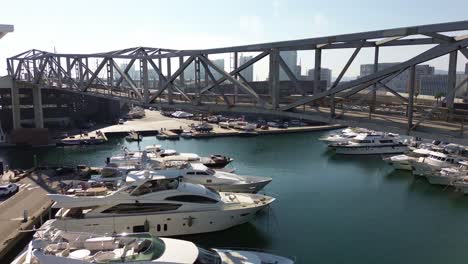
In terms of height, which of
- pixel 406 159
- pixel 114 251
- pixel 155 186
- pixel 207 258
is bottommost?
pixel 207 258

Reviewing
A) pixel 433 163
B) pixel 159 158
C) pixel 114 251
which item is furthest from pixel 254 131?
pixel 114 251

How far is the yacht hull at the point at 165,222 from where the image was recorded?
58.8 feet

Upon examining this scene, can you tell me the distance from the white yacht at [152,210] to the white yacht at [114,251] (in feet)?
11.0

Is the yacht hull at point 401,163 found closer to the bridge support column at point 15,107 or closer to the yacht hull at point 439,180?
the yacht hull at point 439,180

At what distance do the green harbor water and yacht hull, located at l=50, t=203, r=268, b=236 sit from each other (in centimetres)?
56

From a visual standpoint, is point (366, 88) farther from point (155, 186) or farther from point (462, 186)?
point (462, 186)

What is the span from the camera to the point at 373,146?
40844mm

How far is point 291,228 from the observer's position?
2030cm

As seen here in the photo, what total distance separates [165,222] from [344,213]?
9.84 meters

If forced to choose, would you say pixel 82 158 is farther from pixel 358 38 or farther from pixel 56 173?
pixel 358 38

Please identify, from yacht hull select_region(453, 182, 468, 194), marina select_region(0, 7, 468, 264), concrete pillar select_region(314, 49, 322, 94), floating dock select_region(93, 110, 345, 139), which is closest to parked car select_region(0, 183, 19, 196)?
marina select_region(0, 7, 468, 264)

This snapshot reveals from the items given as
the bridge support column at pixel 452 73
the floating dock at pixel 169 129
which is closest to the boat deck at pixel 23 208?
the bridge support column at pixel 452 73

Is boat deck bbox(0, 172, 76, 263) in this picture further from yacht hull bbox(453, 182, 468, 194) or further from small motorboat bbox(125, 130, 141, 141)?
yacht hull bbox(453, 182, 468, 194)

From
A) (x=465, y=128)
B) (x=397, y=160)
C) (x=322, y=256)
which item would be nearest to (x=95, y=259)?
(x=322, y=256)
